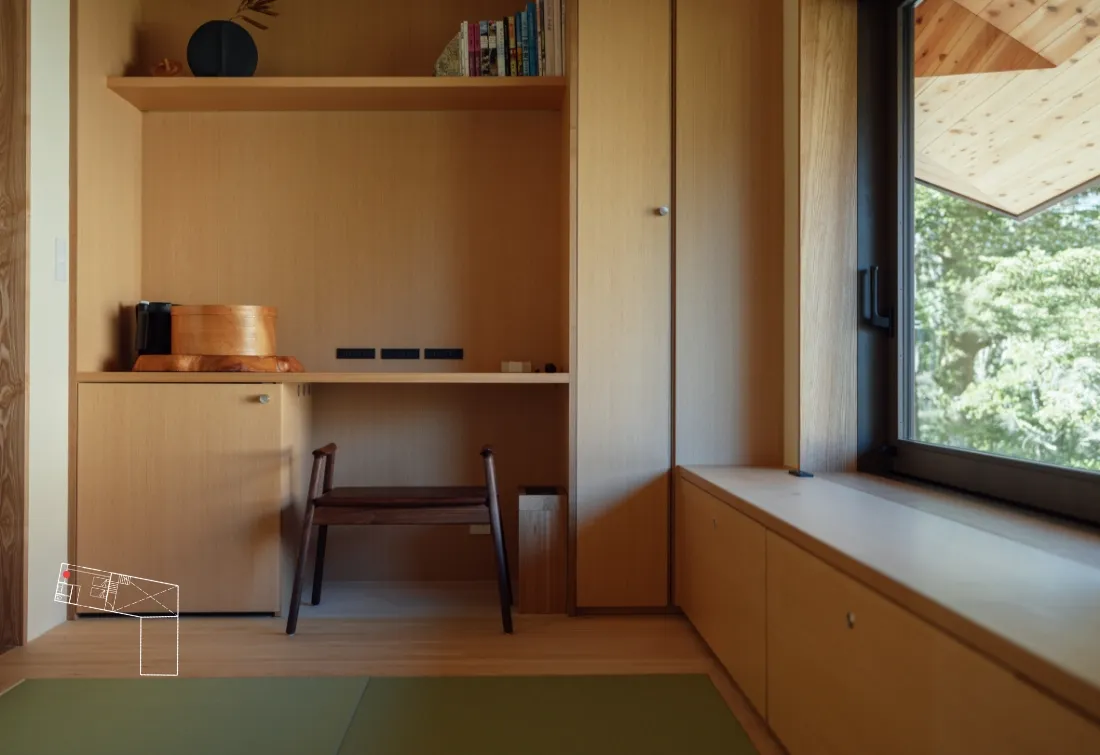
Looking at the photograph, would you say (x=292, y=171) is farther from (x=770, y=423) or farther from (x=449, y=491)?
(x=770, y=423)

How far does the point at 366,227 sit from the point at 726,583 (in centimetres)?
199

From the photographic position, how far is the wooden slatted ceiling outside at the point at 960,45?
6.06 ft

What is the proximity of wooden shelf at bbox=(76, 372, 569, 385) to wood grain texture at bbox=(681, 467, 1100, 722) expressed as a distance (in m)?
0.95

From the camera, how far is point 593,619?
2.60m

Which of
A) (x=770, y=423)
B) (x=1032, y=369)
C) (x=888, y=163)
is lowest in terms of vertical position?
(x=770, y=423)

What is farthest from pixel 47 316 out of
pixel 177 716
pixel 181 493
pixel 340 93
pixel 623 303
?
pixel 623 303

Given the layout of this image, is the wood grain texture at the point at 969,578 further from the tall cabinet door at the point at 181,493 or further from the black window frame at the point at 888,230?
the tall cabinet door at the point at 181,493

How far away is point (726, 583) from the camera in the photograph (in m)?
2.08

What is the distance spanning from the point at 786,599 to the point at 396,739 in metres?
0.94

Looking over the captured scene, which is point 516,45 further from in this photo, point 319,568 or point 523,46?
point 319,568

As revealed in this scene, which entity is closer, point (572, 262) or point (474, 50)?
point (572, 262)

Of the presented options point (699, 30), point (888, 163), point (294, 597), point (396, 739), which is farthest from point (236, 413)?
point (888, 163)

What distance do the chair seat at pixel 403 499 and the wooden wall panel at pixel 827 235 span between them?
3.62ft


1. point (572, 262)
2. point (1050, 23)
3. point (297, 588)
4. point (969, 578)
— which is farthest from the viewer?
point (572, 262)
